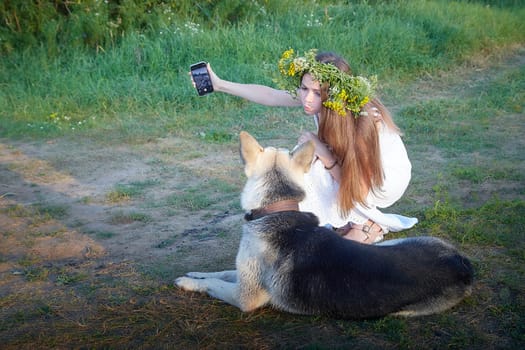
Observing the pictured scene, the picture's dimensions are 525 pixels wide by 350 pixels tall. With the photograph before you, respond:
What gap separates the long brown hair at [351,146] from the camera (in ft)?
14.7

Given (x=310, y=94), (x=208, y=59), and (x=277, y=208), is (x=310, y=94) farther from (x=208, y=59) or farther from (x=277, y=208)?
(x=208, y=59)

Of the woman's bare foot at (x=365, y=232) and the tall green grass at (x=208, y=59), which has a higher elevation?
the tall green grass at (x=208, y=59)

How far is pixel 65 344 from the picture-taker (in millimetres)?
3619

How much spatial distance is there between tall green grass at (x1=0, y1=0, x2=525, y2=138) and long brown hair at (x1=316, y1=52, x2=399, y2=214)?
12.4 ft

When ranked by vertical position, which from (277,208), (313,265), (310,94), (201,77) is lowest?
(313,265)

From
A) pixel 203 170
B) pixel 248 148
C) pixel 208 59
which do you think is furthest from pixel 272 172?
pixel 208 59

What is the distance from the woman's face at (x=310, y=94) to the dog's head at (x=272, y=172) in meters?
0.73

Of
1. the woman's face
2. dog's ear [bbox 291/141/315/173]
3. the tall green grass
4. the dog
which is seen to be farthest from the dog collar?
the tall green grass

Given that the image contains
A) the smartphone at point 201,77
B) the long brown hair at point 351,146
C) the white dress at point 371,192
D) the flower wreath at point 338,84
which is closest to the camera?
the flower wreath at point 338,84

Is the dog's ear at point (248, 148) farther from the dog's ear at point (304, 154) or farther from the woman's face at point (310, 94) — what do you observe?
the woman's face at point (310, 94)

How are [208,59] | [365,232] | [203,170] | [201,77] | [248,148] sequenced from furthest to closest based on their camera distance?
[208,59] < [203,170] < [201,77] < [365,232] < [248,148]

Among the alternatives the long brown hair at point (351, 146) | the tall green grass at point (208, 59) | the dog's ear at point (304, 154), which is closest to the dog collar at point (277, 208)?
the dog's ear at point (304, 154)

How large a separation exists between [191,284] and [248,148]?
1097 mm

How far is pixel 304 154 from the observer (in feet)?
12.8
